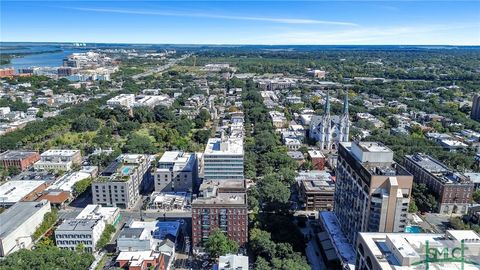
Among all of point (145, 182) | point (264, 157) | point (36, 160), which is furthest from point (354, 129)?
point (36, 160)

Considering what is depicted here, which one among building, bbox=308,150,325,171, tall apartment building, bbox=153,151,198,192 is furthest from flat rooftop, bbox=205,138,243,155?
building, bbox=308,150,325,171

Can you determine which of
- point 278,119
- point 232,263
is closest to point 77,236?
point 232,263

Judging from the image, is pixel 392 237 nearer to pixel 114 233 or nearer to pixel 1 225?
pixel 114 233

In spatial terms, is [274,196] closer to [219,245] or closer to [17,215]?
[219,245]

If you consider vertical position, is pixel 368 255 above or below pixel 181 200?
above

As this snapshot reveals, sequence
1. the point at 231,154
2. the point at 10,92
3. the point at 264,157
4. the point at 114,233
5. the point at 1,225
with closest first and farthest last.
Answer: the point at 1,225, the point at 114,233, the point at 231,154, the point at 264,157, the point at 10,92

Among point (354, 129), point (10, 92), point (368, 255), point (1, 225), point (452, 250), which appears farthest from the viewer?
point (10, 92)

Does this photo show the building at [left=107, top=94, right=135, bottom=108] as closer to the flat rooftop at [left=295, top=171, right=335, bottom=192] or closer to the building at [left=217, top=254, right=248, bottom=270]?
the flat rooftop at [left=295, top=171, right=335, bottom=192]
